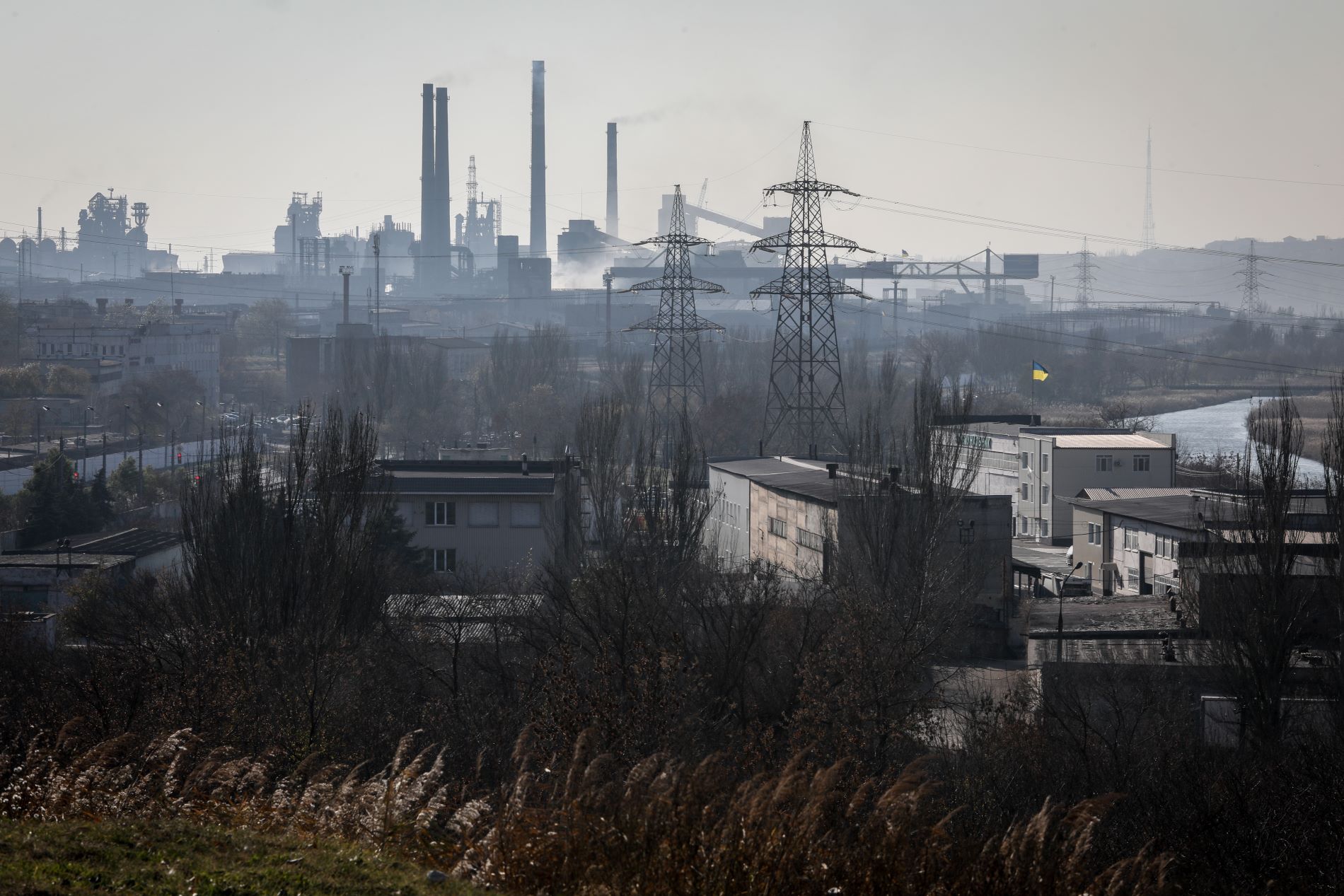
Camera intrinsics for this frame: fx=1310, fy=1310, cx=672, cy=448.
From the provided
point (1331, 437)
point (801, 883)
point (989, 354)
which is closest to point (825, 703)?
point (801, 883)

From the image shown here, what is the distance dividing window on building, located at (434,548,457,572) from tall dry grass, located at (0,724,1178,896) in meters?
5.98

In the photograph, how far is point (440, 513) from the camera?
978 centimetres

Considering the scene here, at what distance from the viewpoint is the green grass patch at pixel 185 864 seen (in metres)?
2.48

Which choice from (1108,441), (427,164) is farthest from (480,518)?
(427,164)

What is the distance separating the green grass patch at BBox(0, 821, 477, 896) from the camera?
8.14ft

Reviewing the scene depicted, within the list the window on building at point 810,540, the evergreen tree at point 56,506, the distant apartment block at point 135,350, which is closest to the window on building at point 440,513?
the window on building at point 810,540

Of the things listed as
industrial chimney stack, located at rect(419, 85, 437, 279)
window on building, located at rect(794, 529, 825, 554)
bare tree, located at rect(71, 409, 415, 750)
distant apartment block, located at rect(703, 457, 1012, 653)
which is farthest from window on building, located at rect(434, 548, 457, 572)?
industrial chimney stack, located at rect(419, 85, 437, 279)

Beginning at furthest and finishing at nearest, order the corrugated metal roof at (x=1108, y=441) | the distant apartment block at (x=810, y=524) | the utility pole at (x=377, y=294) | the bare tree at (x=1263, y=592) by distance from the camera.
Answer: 1. the utility pole at (x=377, y=294)
2. the corrugated metal roof at (x=1108, y=441)
3. the distant apartment block at (x=810, y=524)
4. the bare tree at (x=1263, y=592)

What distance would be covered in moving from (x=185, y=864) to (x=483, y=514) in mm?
7120

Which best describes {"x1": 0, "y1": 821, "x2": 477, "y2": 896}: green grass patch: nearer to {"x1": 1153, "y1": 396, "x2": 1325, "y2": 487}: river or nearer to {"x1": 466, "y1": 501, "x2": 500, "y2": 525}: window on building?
{"x1": 466, "y1": 501, "x2": 500, "y2": 525}: window on building

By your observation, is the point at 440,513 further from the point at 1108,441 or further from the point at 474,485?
the point at 1108,441

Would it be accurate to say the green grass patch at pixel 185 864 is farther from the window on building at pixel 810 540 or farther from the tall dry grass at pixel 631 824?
the window on building at pixel 810 540

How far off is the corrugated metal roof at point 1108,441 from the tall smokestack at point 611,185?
43.4 meters

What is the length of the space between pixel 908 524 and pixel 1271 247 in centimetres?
12214
